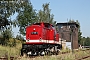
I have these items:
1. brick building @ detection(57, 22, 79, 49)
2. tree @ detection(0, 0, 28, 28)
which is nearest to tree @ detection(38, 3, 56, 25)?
brick building @ detection(57, 22, 79, 49)

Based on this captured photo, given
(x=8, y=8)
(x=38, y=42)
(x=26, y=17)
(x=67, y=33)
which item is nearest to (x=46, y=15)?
(x=67, y=33)

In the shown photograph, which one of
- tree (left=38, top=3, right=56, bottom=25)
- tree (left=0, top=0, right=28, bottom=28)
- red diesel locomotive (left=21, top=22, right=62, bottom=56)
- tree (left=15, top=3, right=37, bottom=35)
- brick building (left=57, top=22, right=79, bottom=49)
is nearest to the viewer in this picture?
red diesel locomotive (left=21, top=22, right=62, bottom=56)

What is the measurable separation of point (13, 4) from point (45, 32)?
11.1m

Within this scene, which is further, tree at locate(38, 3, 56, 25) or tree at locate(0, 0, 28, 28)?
tree at locate(38, 3, 56, 25)

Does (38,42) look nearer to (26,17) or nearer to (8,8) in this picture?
(8,8)

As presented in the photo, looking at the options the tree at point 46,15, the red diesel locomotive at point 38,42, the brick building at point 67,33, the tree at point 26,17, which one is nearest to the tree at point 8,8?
the tree at point 26,17

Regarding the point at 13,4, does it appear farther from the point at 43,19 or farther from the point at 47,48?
the point at 43,19

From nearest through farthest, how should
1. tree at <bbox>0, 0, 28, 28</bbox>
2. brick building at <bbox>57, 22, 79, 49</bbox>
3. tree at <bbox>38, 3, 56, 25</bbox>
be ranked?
tree at <bbox>0, 0, 28, 28</bbox> < tree at <bbox>38, 3, 56, 25</bbox> < brick building at <bbox>57, 22, 79, 49</bbox>

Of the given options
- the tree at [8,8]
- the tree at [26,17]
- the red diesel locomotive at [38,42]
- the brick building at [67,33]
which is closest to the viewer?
the red diesel locomotive at [38,42]

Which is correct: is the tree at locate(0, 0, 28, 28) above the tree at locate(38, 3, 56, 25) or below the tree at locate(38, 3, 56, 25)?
below

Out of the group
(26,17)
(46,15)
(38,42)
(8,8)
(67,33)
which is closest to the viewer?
(38,42)

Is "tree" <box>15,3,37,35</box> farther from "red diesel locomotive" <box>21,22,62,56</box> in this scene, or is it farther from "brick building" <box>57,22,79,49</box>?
"brick building" <box>57,22,79,49</box>

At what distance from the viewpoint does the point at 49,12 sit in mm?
63062

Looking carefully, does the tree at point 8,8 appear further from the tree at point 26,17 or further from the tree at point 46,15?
the tree at point 46,15
